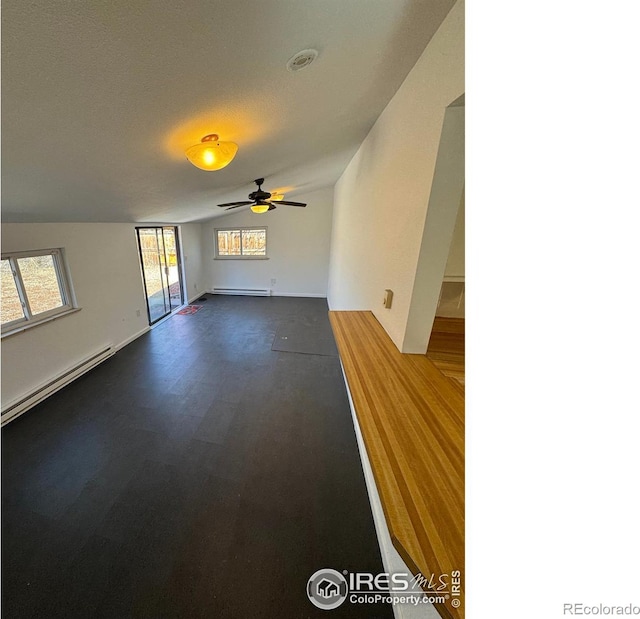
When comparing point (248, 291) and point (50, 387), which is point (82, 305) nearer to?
point (50, 387)

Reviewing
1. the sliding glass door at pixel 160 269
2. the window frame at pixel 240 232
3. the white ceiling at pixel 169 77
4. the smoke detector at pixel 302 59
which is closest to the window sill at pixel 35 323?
the white ceiling at pixel 169 77

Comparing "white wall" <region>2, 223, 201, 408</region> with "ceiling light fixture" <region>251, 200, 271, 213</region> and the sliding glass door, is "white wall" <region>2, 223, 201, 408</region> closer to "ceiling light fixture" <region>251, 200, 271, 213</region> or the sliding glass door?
the sliding glass door

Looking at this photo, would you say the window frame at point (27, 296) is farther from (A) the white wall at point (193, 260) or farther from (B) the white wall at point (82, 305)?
(A) the white wall at point (193, 260)

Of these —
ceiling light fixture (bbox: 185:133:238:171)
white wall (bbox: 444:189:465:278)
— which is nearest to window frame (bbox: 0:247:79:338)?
ceiling light fixture (bbox: 185:133:238:171)

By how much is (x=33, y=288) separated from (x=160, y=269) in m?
2.57

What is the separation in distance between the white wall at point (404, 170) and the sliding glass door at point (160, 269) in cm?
426

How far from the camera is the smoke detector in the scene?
3.55 feet

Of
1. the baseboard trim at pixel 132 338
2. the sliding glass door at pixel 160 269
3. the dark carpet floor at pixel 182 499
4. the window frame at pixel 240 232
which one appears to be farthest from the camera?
the window frame at pixel 240 232

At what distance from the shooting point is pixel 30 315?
106 inches

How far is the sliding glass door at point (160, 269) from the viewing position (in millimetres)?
4738

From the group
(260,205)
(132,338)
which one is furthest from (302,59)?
(132,338)

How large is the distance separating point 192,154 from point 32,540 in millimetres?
2588

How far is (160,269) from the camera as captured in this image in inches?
206
